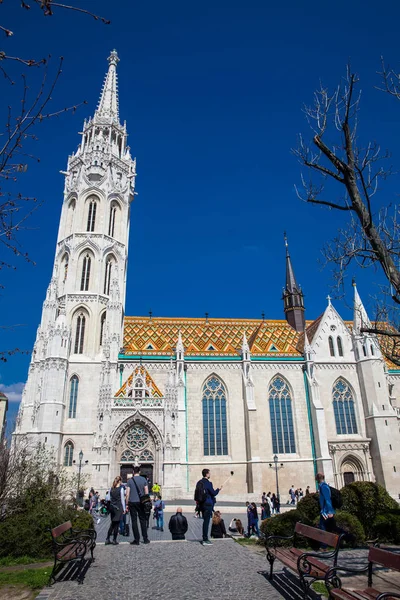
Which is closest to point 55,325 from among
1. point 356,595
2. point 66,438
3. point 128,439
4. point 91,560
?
point 66,438

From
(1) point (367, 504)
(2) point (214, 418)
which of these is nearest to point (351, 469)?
(2) point (214, 418)

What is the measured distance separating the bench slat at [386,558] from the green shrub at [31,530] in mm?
7607

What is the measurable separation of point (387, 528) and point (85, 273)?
3013cm

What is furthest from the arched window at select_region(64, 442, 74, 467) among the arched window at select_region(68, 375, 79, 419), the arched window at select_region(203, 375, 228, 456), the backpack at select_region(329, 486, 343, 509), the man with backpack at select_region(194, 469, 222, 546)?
the backpack at select_region(329, 486, 343, 509)

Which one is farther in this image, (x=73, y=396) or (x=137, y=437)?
(x=73, y=396)

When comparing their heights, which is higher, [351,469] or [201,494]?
[351,469]

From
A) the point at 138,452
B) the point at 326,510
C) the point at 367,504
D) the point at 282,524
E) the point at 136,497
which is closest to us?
the point at 326,510

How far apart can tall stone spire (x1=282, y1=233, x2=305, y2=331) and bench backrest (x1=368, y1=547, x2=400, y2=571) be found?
36762 mm

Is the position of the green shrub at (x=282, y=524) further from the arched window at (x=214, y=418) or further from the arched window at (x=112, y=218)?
the arched window at (x=112, y=218)

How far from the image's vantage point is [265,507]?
17.9m

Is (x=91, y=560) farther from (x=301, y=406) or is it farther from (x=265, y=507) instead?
(x=301, y=406)

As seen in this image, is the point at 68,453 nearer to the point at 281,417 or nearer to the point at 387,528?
A: the point at 281,417

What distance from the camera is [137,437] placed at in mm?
28844

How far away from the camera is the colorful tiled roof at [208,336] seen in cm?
3506
